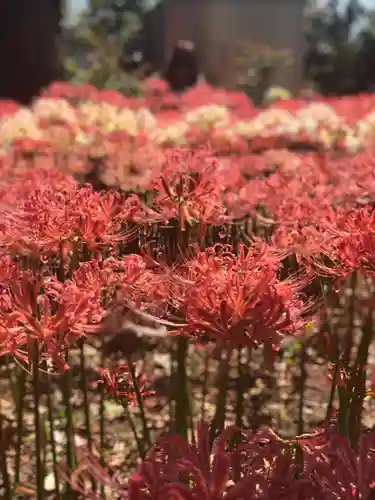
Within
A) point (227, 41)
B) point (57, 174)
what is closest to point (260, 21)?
point (227, 41)

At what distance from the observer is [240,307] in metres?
0.68

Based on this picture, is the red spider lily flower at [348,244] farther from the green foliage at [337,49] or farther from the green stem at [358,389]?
the green foliage at [337,49]

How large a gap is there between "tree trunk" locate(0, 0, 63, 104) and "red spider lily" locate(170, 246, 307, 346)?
6.03 metres

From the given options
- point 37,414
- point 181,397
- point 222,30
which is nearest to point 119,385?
point 181,397

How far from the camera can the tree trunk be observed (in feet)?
20.4

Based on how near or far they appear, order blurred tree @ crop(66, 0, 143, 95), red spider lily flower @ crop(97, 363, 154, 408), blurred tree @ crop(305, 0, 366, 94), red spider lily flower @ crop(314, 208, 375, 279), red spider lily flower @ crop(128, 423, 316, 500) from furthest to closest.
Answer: blurred tree @ crop(305, 0, 366, 94) → blurred tree @ crop(66, 0, 143, 95) → red spider lily flower @ crop(97, 363, 154, 408) → red spider lily flower @ crop(314, 208, 375, 279) → red spider lily flower @ crop(128, 423, 316, 500)

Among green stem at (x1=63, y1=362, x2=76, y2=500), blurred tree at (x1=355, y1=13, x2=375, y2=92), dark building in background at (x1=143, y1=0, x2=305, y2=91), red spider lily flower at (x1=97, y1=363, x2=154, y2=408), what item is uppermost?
dark building in background at (x1=143, y1=0, x2=305, y2=91)

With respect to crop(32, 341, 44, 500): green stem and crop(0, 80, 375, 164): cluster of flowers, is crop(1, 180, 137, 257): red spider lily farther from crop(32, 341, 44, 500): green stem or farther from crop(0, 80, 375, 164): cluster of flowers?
crop(0, 80, 375, 164): cluster of flowers

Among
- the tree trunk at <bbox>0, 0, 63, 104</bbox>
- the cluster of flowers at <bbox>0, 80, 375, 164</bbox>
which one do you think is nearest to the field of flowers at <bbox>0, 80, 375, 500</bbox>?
the cluster of flowers at <bbox>0, 80, 375, 164</bbox>

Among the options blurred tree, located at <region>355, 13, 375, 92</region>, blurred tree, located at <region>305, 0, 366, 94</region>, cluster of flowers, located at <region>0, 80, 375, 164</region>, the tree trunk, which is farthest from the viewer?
blurred tree, located at <region>305, 0, 366, 94</region>

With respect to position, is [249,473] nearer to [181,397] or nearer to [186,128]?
[181,397]

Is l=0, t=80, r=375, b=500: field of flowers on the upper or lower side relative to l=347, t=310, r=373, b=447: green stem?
upper

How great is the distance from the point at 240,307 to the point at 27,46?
20.2ft

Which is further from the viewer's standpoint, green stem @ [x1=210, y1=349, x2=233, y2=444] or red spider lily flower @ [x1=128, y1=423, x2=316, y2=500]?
green stem @ [x1=210, y1=349, x2=233, y2=444]
